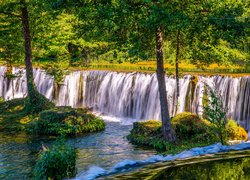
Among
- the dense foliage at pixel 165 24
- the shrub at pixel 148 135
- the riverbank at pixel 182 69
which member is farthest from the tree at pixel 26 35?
the dense foliage at pixel 165 24

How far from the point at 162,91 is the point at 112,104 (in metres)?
12.5

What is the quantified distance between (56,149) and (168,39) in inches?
453

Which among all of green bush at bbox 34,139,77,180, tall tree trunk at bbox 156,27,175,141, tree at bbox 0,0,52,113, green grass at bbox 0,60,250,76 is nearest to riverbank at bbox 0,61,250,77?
green grass at bbox 0,60,250,76

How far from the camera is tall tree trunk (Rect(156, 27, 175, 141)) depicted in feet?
60.2

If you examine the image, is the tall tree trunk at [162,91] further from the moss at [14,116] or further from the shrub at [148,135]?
the moss at [14,116]

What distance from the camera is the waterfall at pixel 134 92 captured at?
24438mm

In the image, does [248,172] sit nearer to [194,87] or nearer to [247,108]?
[247,108]

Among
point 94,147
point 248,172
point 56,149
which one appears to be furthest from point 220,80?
point 248,172

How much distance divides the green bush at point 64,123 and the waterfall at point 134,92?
4.55 meters

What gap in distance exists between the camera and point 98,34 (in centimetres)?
1780

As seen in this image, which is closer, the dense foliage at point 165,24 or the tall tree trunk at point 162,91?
the dense foliage at point 165,24

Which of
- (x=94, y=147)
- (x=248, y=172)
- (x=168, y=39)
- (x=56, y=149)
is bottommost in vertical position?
(x=94, y=147)

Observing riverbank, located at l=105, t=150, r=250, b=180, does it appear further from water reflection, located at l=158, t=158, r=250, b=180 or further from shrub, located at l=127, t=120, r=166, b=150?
shrub, located at l=127, t=120, r=166, b=150

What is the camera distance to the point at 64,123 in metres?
23.4
